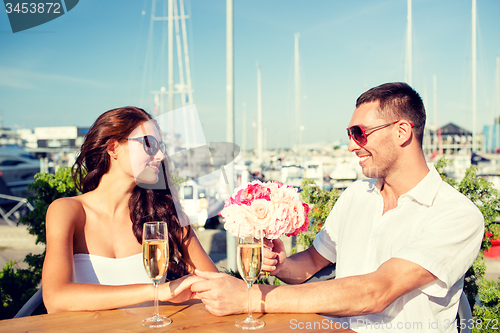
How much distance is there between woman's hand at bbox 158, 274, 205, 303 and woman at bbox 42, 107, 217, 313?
643mm

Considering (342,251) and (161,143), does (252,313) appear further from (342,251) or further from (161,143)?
(161,143)

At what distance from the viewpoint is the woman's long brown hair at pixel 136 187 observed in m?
2.57

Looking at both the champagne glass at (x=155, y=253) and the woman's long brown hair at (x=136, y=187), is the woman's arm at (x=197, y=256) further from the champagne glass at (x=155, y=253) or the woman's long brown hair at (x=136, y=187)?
the champagne glass at (x=155, y=253)

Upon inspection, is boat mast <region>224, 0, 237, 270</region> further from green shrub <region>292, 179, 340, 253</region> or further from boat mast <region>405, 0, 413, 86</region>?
boat mast <region>405, 0, 413, 86</region>

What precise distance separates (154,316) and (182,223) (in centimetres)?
115

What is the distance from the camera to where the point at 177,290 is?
1.75 m

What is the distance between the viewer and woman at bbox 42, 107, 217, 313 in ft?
7.64

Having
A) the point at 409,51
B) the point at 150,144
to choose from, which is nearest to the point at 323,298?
the point at 150,144

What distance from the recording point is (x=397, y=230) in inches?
84.1

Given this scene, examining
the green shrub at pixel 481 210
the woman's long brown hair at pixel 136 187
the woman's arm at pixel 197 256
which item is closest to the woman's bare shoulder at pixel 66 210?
the woman's long brown hair at pixel 136 187

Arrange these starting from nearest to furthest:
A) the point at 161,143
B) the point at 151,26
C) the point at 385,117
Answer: the point at 385,117
the point at 161,143
the point at 151,26

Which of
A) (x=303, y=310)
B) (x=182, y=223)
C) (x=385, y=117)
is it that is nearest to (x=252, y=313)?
(x=303, y=310)

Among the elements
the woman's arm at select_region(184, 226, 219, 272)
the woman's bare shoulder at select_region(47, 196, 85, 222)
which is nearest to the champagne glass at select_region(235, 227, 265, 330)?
the woman's arm at select_region(184, 226, 219, 272)

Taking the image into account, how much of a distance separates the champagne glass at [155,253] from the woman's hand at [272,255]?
615 mm
